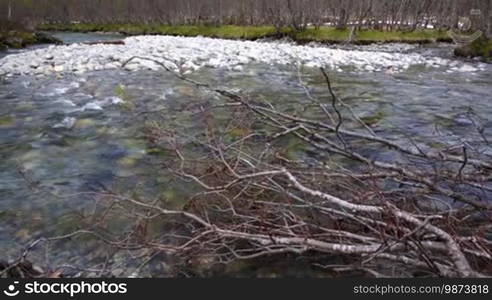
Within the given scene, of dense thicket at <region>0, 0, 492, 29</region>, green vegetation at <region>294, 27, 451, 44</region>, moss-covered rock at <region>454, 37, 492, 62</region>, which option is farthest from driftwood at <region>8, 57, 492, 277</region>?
green vegetation at <region>294, 27, 451, 44</region>

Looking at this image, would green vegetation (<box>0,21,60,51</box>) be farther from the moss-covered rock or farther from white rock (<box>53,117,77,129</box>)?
the moss-covered rock

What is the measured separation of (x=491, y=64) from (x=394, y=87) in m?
9.02

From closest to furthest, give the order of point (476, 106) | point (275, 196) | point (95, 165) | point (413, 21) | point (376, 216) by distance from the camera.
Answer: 1. point (376, 216)
2. point (275, 196)
3. point (95, 165)
4. point (476, 106)
5. point (413, 21)

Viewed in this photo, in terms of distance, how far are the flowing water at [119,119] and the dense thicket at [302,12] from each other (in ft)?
62.5

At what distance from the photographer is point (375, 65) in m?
16.7

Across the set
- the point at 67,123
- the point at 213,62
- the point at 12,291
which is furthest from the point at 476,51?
the point at 12,291

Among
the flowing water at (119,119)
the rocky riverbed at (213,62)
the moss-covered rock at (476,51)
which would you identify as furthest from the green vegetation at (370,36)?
the flowing water at (119,119)

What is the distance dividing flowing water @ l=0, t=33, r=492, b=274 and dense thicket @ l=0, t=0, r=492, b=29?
62.5 ft

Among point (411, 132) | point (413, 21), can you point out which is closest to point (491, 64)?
point (411, 132)

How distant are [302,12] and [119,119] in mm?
33820

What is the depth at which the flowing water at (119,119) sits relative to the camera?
5076 mm

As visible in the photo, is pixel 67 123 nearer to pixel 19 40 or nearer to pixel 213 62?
pixel 213 62

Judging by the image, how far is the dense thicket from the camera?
38.3m

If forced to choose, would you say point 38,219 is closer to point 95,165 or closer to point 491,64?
point 95,165
